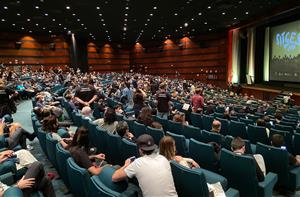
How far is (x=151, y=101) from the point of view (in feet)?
32.2

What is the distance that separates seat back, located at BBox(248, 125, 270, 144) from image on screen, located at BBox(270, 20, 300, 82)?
565 inches

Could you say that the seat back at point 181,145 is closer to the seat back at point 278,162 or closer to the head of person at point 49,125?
the seat back at point 278,162

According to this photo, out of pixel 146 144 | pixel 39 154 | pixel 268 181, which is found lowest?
pixel 39 154

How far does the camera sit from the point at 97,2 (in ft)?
48.0

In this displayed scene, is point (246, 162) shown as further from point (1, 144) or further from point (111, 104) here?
point (111, 104)

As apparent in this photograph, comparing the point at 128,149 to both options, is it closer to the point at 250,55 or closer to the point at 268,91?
the point at 268,91

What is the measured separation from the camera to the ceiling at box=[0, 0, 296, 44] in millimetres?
14914

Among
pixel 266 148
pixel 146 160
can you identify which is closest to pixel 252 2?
pixel 266 148

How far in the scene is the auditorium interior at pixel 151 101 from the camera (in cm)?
307

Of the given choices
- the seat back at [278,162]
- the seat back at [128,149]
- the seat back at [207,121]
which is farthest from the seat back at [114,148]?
the seat back at [207,121]

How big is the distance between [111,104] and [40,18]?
41.5 ft

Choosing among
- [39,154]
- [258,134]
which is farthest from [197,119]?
[39,154]

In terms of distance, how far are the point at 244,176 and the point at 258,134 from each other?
8.84 ft

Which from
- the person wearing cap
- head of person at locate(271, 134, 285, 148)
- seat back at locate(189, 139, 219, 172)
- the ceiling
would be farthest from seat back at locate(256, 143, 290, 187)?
the ceiling
